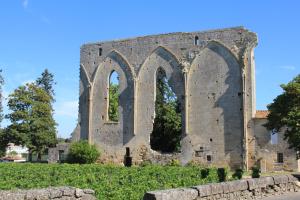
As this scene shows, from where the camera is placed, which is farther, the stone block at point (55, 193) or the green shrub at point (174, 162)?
the green shrub at point (174, 162)

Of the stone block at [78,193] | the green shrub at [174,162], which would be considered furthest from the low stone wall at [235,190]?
the green shrub at [174,162]

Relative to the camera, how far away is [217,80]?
2886cm

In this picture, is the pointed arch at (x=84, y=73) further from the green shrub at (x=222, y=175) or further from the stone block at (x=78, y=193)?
the stone block at (x=78, y=193)

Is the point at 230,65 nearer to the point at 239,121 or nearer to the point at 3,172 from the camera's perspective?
the point at 239,121

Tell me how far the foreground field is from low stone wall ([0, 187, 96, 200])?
15.3 ft

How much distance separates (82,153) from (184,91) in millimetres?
8891

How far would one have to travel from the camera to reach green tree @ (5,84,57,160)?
4047cm

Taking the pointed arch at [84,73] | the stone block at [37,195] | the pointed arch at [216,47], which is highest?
the pointed arch at [216,47]

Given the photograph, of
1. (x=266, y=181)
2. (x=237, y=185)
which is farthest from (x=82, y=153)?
(x=237, y=185)

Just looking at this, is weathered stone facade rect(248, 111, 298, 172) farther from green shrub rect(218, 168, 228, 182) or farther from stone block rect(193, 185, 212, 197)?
stone block rect(193, 185, 212, 197)

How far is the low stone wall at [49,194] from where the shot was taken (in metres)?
7.65

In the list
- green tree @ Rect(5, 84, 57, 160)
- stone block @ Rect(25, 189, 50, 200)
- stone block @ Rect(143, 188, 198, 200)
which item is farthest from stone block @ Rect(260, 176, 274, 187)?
green tree @ Rect(5, 84, 57, 160)

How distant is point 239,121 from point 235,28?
6485mm

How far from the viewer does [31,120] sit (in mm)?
41125
